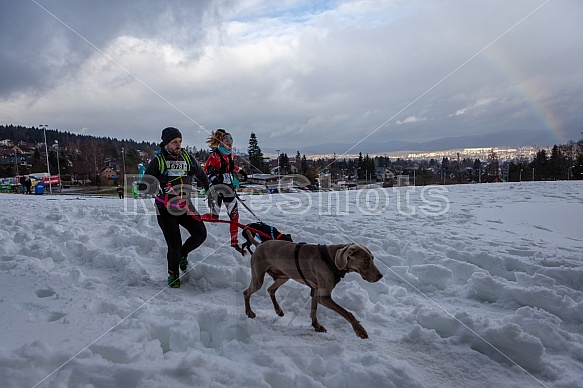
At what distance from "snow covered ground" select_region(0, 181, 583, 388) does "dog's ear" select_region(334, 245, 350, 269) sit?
76 cm

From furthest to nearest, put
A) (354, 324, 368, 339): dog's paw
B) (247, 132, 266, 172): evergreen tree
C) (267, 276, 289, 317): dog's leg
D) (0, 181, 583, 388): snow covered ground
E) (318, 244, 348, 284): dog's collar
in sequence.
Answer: (247, 132, 266, 172): evergreen tree < (267, 276, 289, 317): dog's leg < (318, 244, 348, 284): dog's collar < (354, 324, 368, 339): dog's paw < (0, 181, 583, 388): snow covered ground

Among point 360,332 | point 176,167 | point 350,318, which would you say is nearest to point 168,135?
point 176,167

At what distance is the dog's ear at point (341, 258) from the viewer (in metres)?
3.49

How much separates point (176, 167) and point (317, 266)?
2617mm

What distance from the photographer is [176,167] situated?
4848 mm

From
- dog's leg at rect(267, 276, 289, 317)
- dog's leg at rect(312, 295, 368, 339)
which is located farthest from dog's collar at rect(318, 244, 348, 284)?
dog's leg at rect(267, 276, 289, 317)

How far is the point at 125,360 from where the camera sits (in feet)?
8.92

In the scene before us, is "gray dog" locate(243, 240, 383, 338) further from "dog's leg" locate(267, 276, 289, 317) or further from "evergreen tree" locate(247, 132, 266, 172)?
"evergreen tree" locate(247, 132, 266, 172)

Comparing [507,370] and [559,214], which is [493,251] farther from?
[559,214]

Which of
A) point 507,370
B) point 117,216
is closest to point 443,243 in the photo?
point 507,370

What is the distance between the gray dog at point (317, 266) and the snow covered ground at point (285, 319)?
0.94 ft

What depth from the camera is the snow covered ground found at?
2.63 metres

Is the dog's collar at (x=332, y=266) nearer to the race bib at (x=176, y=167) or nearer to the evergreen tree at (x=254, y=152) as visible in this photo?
the race bib at (x=176, y=167)

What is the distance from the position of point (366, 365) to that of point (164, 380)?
1.64 m
